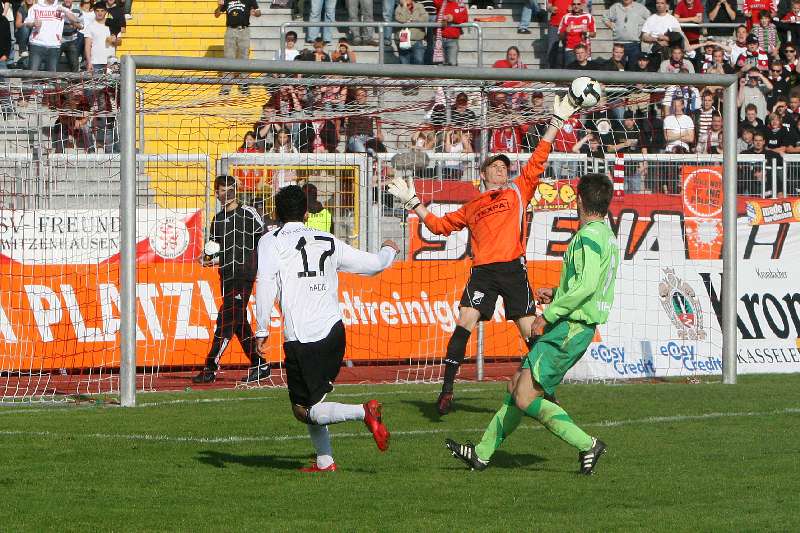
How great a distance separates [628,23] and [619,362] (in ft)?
35.2

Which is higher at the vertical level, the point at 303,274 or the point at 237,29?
the point at 237,29

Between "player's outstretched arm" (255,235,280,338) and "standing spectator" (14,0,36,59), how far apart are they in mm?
17264

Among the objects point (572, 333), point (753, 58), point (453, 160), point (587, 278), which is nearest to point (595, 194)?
point (587, 278)

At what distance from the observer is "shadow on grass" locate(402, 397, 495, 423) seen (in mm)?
12798

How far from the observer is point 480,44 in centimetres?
2412

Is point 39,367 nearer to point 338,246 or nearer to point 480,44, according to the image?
point 338,246

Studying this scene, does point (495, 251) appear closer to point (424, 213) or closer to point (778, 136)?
point (424, 213)

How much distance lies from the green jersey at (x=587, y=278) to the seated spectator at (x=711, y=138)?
10.3m

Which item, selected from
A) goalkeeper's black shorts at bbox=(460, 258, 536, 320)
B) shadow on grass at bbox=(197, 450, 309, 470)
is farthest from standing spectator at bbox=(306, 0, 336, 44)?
shadow on grass at bbox=(197, 450, 309, 470)

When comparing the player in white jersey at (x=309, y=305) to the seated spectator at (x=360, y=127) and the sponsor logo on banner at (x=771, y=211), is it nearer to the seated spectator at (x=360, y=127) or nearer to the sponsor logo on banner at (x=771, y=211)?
the seated spectator at (x=360, y=127)

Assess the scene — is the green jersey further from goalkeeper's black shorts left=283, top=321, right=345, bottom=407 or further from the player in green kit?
goalkeeper's black shorts left=283, top=321, right=345, bottom=407

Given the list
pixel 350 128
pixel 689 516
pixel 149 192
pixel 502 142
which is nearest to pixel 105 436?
pixel 689 516

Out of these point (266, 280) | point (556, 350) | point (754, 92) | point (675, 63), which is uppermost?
point (675, 63)

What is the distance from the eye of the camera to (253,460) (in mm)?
10219
